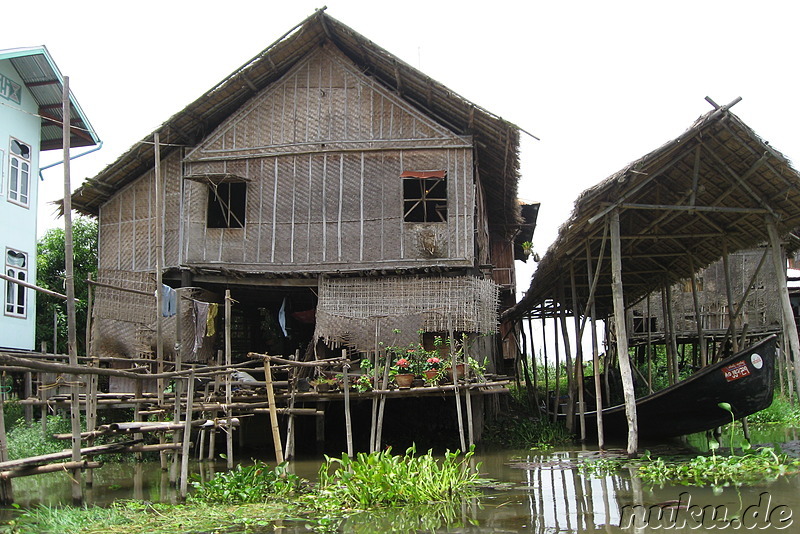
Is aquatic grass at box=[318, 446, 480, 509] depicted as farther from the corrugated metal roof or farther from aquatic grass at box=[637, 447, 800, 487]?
the corrugated metal roof

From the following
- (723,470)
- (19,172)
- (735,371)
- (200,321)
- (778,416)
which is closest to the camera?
(723,470)

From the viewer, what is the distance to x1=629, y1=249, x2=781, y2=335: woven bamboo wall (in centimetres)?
1928

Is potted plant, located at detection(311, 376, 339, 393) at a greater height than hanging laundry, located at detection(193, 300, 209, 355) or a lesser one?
lesser

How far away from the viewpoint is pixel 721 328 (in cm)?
1928

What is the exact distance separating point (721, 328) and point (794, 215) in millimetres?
9651

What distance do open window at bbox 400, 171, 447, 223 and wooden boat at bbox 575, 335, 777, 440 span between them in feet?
17.3

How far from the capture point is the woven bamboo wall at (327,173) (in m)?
13.5

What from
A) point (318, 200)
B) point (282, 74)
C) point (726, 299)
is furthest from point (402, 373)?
point (726, 299)

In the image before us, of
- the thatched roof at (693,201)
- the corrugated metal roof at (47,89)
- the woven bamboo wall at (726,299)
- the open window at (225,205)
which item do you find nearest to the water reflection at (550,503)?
the thatched roof at (693,201)

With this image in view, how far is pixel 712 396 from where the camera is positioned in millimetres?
10219

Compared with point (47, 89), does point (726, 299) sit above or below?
below

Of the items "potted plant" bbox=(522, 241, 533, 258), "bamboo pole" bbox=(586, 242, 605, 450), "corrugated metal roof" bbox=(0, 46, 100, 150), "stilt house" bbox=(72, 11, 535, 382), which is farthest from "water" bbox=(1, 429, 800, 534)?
"potted plant" bbox=(522, 241, 533, 258)

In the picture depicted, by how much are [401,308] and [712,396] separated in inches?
216

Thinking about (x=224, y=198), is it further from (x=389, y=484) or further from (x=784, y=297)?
(x=784, y=297)
